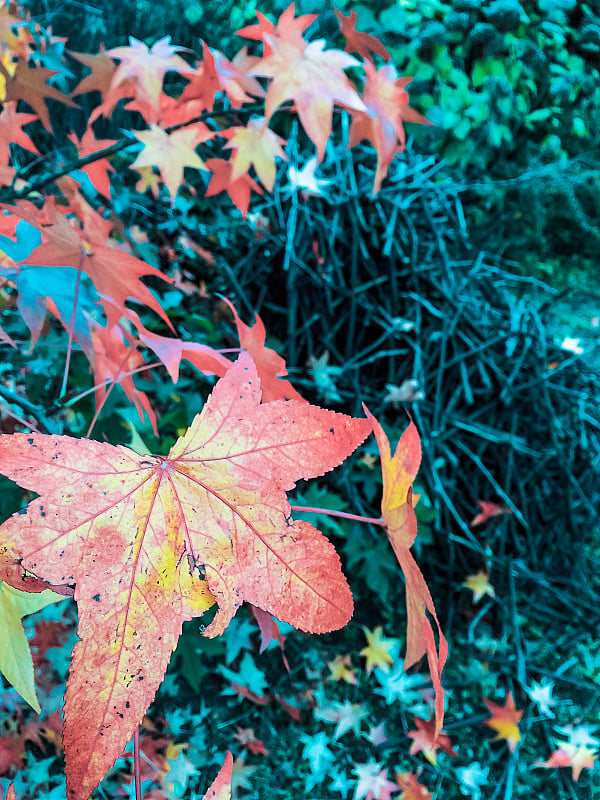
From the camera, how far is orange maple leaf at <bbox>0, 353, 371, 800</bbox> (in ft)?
0.84

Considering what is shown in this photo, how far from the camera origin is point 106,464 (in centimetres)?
31

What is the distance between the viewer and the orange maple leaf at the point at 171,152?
3.12ft

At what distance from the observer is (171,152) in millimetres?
990

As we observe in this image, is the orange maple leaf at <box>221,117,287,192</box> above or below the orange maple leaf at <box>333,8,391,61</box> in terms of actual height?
below

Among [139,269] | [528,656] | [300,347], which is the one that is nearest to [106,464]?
[139,269]

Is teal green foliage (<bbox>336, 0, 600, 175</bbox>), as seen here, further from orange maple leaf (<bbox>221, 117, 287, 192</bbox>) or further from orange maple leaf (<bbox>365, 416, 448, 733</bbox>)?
orange maple leaf (<bbox>365, 416, 448, 733</bbox>)

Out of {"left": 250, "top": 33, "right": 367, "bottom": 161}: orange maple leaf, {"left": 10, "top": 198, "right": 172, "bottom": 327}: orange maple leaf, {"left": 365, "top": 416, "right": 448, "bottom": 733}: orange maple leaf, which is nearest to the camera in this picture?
{"left": 365, "top": 416, "right": 448, "bottom": 733}: orange maple leaf

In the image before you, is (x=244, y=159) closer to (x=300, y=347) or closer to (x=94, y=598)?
(x=300, y=347)

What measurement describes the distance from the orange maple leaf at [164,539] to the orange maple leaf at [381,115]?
0.61 metres

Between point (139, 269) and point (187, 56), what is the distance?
194 centimetres

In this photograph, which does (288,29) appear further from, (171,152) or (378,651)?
(378,651)

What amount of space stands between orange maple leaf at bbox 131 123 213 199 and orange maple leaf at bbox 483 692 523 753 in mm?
1096

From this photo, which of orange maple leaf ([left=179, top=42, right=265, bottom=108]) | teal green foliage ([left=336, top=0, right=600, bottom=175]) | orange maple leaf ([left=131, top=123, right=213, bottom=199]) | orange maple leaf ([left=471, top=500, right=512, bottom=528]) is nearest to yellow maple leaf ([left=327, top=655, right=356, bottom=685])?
orange maple leaf ([left=471, top=500, right=512, bottom=528])

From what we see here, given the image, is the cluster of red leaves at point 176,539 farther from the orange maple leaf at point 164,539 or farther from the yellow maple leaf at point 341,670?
the yellow maple leaf at point 341,670
